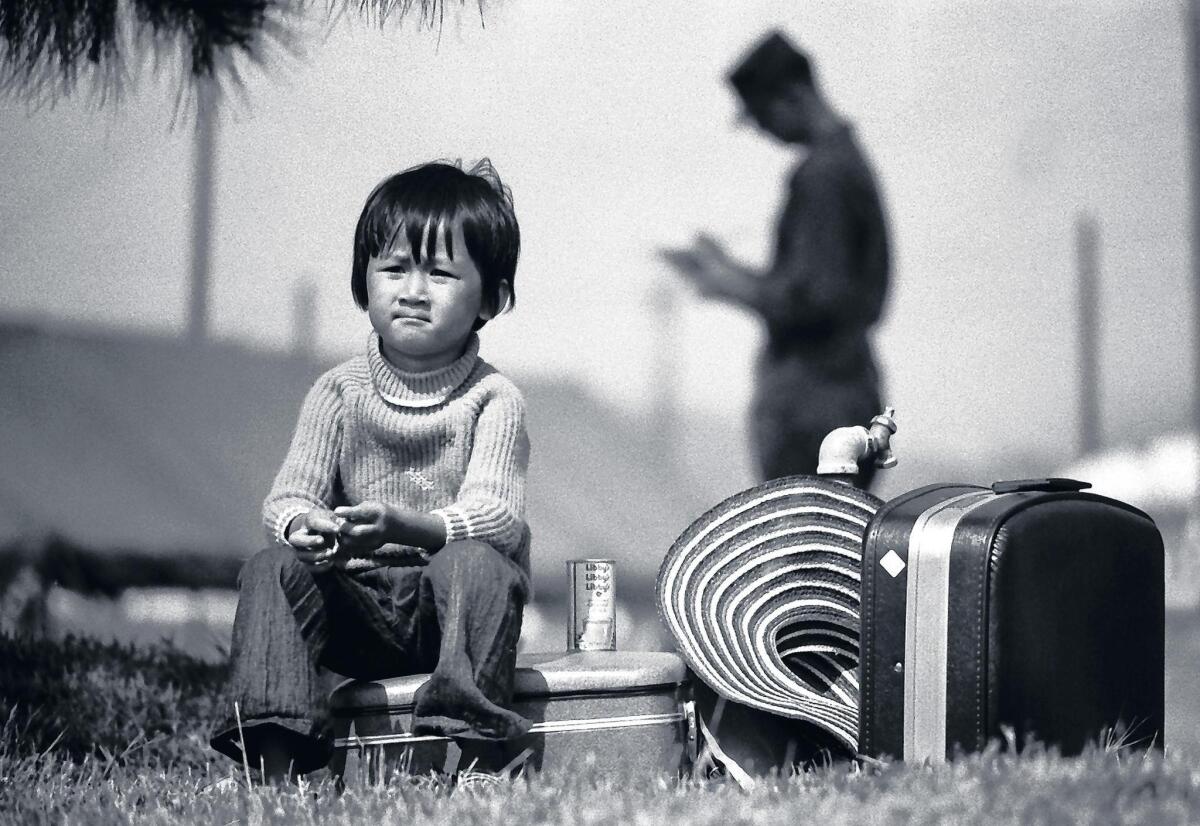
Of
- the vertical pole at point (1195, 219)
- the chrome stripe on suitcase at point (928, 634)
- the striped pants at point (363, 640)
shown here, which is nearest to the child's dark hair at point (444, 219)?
the striped pants at point (363, 640)

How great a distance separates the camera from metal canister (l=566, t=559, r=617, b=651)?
114 inches

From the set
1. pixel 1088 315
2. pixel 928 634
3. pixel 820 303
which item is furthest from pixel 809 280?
pixel 928 634

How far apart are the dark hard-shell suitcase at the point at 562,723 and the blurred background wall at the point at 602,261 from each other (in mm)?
825

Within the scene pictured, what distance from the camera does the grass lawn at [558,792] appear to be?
1.87 meters

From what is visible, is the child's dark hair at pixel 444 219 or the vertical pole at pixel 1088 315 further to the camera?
the vertical pole at pixel 1088 315

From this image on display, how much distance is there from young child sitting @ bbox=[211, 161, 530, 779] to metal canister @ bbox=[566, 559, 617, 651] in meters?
0.29

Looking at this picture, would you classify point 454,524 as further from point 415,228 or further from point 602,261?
point 602,261

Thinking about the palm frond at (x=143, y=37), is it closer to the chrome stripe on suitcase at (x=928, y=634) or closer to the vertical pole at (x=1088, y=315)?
the vertical pole at (x=1088, y=315)

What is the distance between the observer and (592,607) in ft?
9.59

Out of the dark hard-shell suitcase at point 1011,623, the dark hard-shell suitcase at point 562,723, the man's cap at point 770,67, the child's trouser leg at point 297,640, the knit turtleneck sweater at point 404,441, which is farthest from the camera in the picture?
the man's cap at point 770,67

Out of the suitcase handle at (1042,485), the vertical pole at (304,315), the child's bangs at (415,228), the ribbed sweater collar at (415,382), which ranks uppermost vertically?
the child's bangs at (415,228)

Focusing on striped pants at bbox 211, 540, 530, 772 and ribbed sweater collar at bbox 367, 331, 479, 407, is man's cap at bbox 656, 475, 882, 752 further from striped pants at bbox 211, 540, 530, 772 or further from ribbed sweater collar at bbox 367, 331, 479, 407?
ribbed sweater collar at bbox 367, 331, 479, 407

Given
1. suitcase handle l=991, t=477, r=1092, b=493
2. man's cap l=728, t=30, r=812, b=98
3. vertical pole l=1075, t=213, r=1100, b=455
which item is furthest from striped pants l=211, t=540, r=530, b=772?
vertical pole l=1075, t=213, r=1100, b=455

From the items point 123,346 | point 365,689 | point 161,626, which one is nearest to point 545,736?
point 365,689
